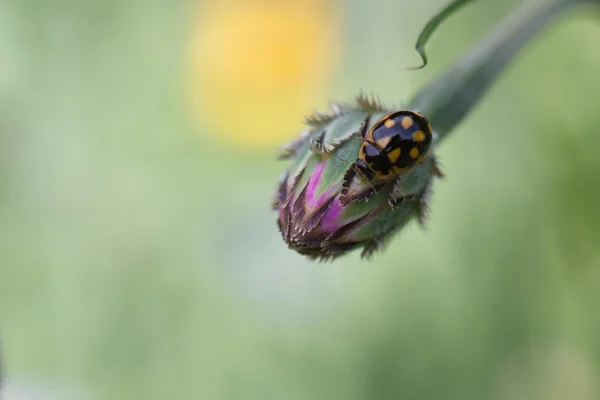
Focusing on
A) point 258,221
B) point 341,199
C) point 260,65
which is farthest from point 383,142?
point 260,65

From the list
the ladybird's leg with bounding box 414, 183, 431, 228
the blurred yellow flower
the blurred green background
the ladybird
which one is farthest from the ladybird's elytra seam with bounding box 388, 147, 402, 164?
the blurred yellow flower

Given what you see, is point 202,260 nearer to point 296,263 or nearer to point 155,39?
point 296,263

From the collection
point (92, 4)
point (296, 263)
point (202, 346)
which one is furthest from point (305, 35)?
point (202, 346)

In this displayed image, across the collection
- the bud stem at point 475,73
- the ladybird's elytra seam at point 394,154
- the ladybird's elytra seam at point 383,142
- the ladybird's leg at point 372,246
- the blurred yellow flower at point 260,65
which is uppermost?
the blurred yellow flower at point 260,65

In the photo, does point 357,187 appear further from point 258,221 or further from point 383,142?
point 258,221

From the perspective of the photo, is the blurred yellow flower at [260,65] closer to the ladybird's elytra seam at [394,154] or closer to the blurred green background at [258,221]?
the blurred green background at [258,221]

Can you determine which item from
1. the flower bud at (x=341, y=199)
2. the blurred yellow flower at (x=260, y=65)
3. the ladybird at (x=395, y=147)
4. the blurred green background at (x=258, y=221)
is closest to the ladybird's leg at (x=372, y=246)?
the flower bud at (x=341, y=199)
